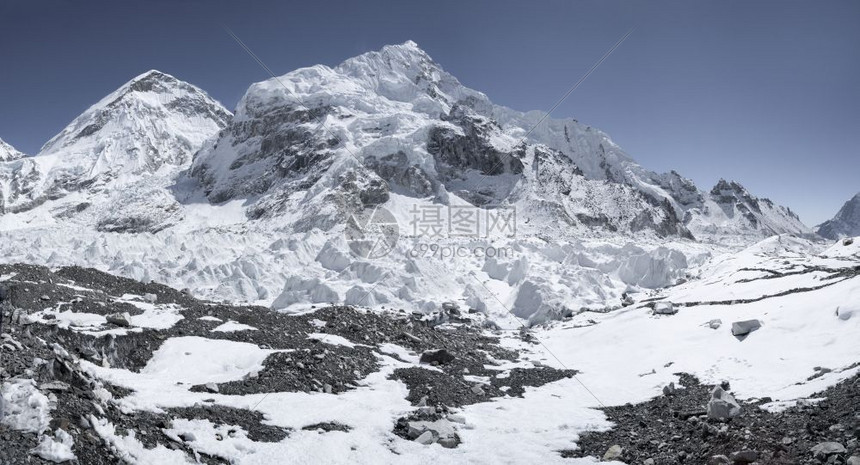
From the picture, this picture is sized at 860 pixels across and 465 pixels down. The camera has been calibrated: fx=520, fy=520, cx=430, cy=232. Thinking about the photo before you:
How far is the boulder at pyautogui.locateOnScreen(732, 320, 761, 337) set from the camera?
20869mm

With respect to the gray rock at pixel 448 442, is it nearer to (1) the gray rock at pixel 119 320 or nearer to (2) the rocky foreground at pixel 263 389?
(2) the rocky foreground at pixel 263 389

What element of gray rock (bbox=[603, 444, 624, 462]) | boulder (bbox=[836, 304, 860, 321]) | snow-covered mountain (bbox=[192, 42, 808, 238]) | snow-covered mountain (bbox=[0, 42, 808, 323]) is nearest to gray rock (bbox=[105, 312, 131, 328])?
gray rock (bbox=[603, 444, 624, 462])

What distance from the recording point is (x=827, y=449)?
9250 millimetres

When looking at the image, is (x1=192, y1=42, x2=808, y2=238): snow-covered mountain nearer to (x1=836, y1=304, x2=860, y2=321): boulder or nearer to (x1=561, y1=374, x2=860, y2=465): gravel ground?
(x1=836, y1=304, x2=860, y2=321): boulder

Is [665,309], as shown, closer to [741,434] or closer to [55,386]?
[741,434]

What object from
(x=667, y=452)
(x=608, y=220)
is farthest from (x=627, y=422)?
(x=608, y=220)

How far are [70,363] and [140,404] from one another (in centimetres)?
210

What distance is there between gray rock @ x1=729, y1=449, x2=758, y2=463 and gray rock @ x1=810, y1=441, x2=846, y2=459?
0.95 m

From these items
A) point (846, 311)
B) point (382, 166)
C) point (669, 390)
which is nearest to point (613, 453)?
point (669, 390)

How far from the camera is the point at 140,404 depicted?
12648 millimetres

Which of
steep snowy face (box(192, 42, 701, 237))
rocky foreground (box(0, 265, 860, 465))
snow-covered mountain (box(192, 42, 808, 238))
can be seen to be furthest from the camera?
steep snowy face (box(192, 42, 701, 237))

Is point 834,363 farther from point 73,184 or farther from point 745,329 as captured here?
point 73,184

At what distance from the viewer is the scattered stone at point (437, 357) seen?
23.8 m

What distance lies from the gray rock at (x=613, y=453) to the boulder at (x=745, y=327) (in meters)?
11.7
